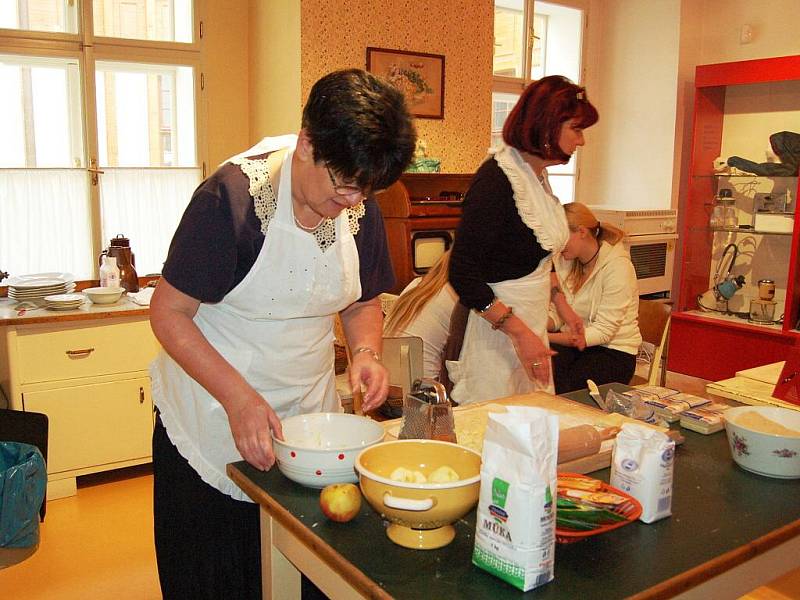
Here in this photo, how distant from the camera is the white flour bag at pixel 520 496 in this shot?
35.0 inches

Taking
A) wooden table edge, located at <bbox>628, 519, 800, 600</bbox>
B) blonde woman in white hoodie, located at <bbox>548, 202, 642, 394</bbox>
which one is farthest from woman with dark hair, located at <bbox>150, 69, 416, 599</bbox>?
blonde woman in white hoodie, located at <bbox>548, 202, 642, 394</bbox>

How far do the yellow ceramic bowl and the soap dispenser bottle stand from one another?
251cm

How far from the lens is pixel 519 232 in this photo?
6.43 ft

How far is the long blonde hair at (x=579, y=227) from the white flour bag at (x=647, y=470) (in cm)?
185

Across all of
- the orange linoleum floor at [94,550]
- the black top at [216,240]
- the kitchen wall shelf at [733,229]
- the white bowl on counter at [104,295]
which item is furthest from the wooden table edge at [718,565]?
the kitchen wall shelf at [733,229]

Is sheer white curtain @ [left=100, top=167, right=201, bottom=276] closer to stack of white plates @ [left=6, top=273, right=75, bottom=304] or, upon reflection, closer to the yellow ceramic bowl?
stack of white plates @ [left=6, top=273, right=75, bottom=304]

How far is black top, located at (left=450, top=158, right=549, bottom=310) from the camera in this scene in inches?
76.9

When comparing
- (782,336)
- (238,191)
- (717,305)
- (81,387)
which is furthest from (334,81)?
(717,305)

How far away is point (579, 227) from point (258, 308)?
72.3 inches

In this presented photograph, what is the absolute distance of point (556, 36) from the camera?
5184 millimetres

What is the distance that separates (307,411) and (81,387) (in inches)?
Result: 71.9

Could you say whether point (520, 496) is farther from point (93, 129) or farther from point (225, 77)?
point (225, 77)

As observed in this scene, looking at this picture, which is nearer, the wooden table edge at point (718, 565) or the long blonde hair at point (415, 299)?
the wooden table edge at point (718, 565)

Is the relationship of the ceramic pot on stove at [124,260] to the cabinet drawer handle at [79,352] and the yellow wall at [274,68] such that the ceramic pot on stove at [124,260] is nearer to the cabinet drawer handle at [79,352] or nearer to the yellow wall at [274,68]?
the cabinet drawer handle at [79,352]
